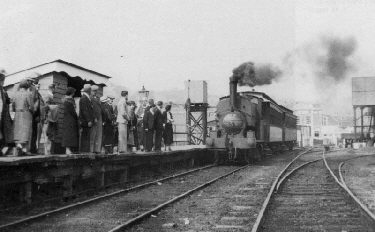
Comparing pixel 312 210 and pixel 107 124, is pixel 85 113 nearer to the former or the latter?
pixel 107 124

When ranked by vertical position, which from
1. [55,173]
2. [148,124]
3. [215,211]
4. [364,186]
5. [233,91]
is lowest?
[215,211]

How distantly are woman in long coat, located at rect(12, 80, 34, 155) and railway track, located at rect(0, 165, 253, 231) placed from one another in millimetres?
1710

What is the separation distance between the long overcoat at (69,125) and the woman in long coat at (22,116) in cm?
91

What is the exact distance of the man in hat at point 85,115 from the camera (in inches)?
380

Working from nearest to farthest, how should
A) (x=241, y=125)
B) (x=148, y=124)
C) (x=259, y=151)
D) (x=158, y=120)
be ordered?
(x=148, y=124) → (x=158, y=120) → (x=241, y=125) → (x=259, y=151)

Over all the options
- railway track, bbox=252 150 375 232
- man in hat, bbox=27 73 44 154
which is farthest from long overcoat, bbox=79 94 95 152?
railway track, bbox=252 150 375 232

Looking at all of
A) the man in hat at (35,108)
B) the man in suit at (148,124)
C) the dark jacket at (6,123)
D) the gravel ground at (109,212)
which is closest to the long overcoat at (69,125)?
the man in hat at (35,108)

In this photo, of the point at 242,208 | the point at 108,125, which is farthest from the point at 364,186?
the point at 108,125

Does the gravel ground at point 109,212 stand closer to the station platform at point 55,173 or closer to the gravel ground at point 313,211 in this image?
the station platform at point 55,173

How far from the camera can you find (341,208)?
25.5ft

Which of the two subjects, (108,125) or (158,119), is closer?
(108,125)

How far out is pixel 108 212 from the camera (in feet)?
24.3

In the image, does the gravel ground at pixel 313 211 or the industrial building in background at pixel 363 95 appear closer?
the gravel ground at pixel 313 211

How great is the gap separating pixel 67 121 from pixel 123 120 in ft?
8.76
